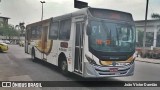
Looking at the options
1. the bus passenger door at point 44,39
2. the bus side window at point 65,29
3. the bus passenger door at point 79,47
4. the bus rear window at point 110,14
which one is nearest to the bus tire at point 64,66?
the bus side window at point 65,29

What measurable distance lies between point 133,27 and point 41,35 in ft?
27.0

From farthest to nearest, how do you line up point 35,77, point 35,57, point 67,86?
point 35,57
point 35,77
point 67,86

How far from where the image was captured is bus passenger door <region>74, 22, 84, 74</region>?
1166cm

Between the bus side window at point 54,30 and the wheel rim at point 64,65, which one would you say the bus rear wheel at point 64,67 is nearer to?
the wheel rim at point 64,65

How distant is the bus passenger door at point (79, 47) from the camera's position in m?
11.7

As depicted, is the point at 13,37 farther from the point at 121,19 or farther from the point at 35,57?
the point at 121,19

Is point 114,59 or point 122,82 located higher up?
point 114,59

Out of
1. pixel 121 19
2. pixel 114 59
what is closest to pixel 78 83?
pixel 114 59

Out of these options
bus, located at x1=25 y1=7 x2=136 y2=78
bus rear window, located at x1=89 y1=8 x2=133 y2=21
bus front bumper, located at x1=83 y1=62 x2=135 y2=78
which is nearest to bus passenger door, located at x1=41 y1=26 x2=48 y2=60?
bus, located at x1=25 y1=7 x2=136 y2=78

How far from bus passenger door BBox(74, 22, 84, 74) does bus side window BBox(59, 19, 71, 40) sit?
1.09 meters

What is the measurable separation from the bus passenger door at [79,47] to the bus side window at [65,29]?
42.7 inches

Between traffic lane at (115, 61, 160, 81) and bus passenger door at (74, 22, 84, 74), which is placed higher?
bus passenger door at (74, 22, 84, 74)

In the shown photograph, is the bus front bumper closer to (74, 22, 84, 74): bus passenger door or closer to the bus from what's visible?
the bus

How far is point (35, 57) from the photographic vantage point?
21062mm
